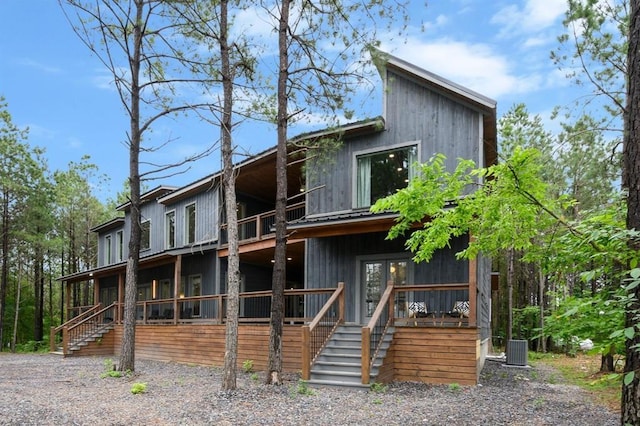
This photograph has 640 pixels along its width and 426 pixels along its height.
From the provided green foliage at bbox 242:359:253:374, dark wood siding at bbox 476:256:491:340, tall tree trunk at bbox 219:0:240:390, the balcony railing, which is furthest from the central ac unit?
tall tree trunk at bbox 219:0:240:390

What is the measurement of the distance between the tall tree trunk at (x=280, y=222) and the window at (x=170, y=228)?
38.5 feet

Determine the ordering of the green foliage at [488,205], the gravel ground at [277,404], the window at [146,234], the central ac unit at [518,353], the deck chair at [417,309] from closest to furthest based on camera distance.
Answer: the green foliage at [488,205]
the gravel ground at [277,404]
the deck chair at [417,309]
the central ac unit at [518,353]
the window at [146,234]

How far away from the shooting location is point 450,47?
17.1 meters

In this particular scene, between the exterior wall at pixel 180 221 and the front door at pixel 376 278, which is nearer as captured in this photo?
the front door at pixel 376 278

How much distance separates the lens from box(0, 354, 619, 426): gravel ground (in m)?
7.00

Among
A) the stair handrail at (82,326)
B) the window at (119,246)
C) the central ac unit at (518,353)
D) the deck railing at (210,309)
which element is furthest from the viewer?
the window at (119,246)

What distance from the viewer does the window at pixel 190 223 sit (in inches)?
769

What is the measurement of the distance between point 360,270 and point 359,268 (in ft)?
0.20

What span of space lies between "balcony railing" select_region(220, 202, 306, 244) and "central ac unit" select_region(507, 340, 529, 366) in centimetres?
794

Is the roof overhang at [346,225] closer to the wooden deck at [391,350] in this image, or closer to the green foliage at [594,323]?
the wooden deck at [391,350]

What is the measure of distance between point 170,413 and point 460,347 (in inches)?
228

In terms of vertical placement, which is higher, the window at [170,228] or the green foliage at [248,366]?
the window at [170,228]

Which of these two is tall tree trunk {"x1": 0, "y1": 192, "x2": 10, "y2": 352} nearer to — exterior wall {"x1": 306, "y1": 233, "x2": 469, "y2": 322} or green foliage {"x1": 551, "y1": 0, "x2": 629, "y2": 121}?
exterior wall {"x1": 306, "y1": 233, "x2": 469, "y2": 322}

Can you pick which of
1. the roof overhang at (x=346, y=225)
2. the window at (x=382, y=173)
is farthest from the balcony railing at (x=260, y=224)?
the window at (x=382, y=173)
